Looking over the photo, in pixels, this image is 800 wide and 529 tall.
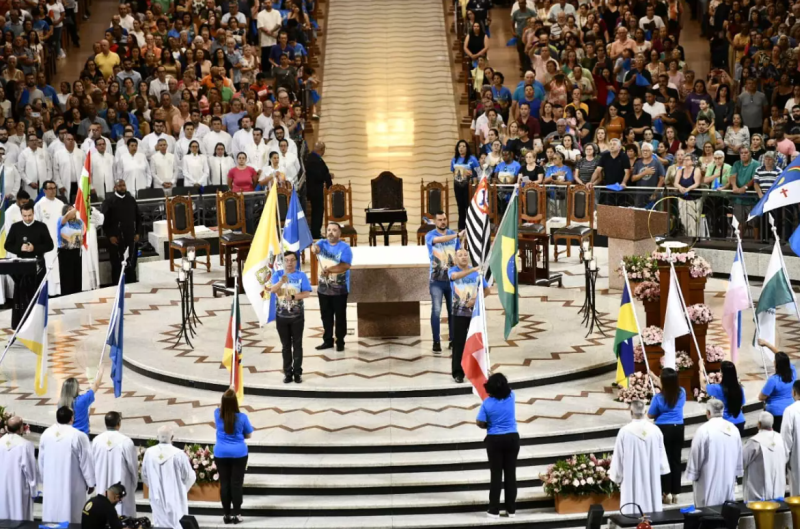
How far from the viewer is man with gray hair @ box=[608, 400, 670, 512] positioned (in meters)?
10.6

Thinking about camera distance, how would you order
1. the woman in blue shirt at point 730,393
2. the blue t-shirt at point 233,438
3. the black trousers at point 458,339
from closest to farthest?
the blue t-shirt at point 233,438
the woman in blue shirt at point 730,393
the black trousers at point 458,339

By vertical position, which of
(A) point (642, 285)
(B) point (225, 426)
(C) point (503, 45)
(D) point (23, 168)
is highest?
(C) point (503, 45)

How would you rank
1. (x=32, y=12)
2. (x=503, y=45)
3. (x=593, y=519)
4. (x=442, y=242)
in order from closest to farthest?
(x=593, y=519) → (x=442, y=242) → (x=32, y=12) → (x=503, y=45)

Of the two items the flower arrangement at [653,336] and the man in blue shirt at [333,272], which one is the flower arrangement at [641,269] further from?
the man in blue shirt at [333,272]

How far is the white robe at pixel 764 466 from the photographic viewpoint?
10828 mm

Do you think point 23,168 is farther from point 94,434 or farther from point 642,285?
point 642,285

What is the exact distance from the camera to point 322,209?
822 inches

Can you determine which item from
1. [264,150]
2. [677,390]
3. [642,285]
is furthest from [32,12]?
[677,390]

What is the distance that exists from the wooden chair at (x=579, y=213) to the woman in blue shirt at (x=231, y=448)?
9.15m

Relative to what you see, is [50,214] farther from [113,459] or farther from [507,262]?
[113,459]

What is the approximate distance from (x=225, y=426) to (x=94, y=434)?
2442 mm

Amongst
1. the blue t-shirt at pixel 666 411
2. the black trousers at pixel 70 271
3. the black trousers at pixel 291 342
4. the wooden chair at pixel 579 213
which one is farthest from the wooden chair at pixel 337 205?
the blue t-shirt at pixel 666 411

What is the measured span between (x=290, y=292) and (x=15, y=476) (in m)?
3.72

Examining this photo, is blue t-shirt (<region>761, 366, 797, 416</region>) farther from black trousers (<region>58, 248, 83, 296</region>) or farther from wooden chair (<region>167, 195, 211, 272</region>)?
black trousers (<region>58, 248, 83, 296</region>)
